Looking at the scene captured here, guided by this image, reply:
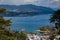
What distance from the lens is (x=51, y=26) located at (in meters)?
3.30

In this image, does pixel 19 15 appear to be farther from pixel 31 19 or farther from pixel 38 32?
pixel 38 32

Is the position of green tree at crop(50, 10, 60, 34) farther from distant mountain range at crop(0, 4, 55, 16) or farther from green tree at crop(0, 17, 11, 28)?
green tree at crop(0, 17, 11, 28)

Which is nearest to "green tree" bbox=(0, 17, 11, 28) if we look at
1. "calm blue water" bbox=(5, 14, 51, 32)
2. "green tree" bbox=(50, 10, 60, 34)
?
"calm blue water" bbox=(5, 14, 51, 32)

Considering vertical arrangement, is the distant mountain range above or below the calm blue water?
above

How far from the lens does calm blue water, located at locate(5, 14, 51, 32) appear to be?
3.20m

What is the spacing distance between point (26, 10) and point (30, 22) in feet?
0.86

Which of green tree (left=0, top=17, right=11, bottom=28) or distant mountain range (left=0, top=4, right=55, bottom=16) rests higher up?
distant mountain range (left=0, top=4, right=55, bottom=16)

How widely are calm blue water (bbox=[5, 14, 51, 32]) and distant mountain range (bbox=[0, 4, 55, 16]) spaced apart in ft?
0.28

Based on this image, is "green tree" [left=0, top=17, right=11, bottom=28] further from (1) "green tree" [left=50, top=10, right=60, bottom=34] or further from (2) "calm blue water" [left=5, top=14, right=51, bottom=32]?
(1) "green tree" [left=50, top=10, right=60, bottom=34]

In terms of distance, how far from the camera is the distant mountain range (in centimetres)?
324

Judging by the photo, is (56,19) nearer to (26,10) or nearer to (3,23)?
(26,10)

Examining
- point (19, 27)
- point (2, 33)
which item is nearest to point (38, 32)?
point (19, 27)

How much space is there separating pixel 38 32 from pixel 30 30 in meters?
0.16

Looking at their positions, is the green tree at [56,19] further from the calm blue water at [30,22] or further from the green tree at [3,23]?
the green tree at [3,23]
